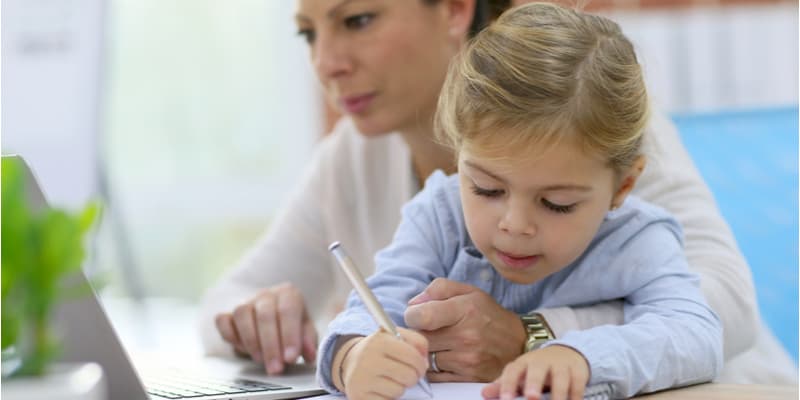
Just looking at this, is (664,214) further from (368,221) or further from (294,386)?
(368,221)

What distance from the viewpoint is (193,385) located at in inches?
44.5

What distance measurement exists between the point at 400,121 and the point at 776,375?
1.94ft

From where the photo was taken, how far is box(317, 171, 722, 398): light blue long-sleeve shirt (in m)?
0.93

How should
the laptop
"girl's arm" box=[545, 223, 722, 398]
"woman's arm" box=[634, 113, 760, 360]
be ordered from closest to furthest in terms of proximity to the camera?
the laptop < "girl's arm" box=[545, 223, 722, 398] < "woman's arm" box=[634, 113, 760, 360]

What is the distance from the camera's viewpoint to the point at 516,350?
41.4 inches

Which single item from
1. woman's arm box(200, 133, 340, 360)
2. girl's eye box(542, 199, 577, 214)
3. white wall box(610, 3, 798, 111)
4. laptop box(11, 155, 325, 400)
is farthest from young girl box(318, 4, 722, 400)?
white wall box(610, 3, 798, 111)

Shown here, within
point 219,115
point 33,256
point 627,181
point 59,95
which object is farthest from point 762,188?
point 219,115

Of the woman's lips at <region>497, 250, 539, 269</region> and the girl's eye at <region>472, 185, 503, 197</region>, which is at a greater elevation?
the girl's eye at <region>472, 185, 503, 197</region>

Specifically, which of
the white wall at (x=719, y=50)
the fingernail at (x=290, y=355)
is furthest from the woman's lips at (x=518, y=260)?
the white wall at (x=719, y=50)

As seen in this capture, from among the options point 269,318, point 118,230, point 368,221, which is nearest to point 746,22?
point 118,230

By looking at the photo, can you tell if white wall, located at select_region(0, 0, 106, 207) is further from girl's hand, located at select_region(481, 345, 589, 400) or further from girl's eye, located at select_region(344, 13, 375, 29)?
girl's hand, located at select_region(481, 345, 589, 400)

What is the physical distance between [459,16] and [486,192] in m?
0.74

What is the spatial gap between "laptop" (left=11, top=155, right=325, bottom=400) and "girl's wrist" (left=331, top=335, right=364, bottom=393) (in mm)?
61

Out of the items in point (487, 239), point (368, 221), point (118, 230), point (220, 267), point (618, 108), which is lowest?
point (220, 267)
